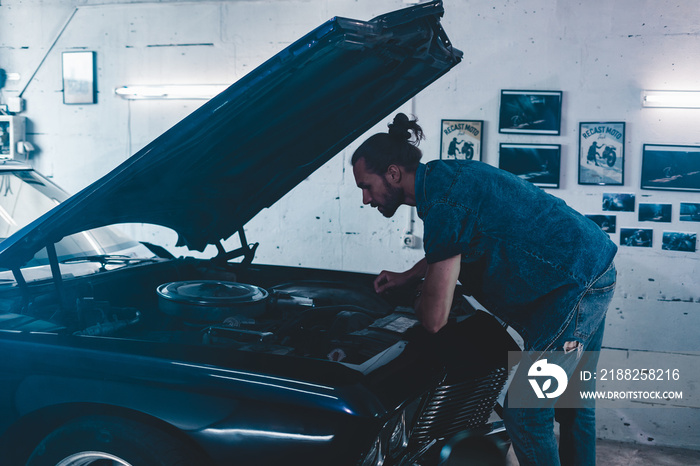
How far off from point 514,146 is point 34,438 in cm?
295

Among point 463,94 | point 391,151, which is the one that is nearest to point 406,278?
point 391,151

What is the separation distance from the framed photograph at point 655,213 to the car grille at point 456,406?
2071mm

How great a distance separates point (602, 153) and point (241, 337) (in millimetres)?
2620

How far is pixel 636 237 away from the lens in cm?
346

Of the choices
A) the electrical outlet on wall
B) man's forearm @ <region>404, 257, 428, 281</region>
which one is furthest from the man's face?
the electrical outlet on wall

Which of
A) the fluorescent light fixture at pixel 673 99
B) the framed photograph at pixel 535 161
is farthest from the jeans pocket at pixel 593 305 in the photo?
the fluorescent light fixture at pixel 673 99

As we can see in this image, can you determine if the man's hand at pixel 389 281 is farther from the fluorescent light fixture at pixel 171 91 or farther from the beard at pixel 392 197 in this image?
the fluorescent light fixture at pixel 171 91

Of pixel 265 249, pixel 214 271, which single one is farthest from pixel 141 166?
pixel 265 249

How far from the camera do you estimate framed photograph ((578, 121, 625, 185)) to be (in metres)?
3.45

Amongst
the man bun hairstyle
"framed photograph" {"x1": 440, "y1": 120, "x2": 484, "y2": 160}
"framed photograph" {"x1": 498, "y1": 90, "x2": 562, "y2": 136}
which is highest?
"framed photograph" {"x1": 498, "y1": 90, "x2": 562, "y2": 136}

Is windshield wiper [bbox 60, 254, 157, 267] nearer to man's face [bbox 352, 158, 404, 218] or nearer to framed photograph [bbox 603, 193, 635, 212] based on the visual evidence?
man's face [bbox 352, 158, 404, 218]

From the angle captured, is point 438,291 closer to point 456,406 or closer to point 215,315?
point 456,406

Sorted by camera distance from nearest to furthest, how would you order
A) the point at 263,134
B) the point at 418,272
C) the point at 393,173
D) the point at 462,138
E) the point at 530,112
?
the point at 393,173, the point at 263,134, the point at 418,272, the point at 530,112, the point at 462,138

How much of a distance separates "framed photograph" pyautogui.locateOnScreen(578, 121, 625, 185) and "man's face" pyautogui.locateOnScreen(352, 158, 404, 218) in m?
2.17
